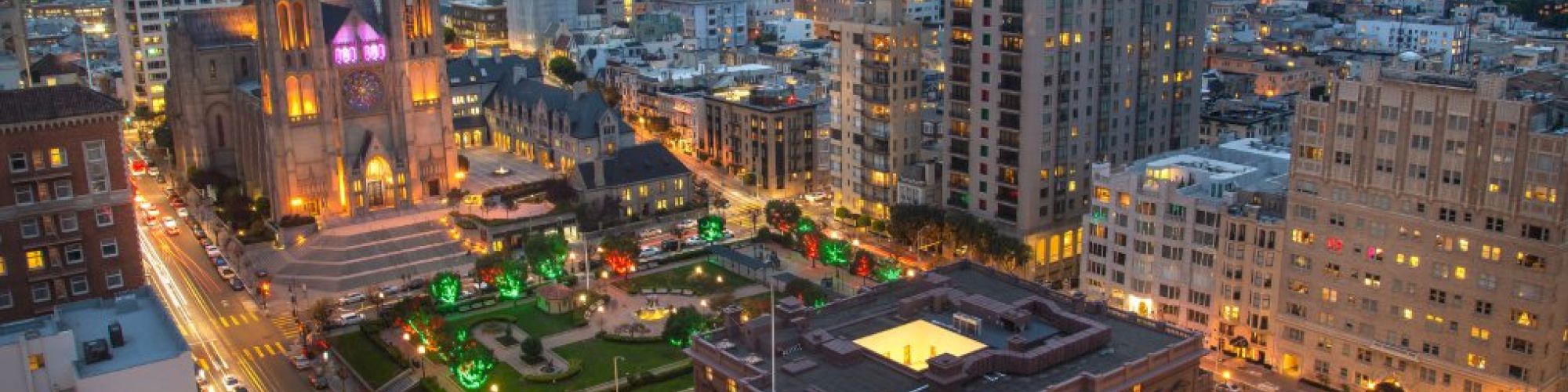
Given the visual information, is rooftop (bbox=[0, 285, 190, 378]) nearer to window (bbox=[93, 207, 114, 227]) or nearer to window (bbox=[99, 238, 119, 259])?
window (bbox=[99, 238, 119, 259])

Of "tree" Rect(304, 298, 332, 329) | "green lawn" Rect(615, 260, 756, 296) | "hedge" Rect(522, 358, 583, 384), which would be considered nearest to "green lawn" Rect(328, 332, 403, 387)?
"tree" Rect(304, 298, 332, 329)

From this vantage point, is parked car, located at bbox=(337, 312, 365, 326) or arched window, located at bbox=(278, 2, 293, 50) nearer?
parked car, located at bbox=(337, 312, 365, 326)

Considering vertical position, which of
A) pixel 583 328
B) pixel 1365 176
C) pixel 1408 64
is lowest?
pixel 583 328

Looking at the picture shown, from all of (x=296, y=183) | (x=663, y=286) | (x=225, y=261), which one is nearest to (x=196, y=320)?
(x=225, y=261)

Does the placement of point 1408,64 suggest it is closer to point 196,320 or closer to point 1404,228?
point 1404,228

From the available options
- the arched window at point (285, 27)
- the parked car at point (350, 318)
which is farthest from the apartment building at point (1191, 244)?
the arched window at point (285, 27)

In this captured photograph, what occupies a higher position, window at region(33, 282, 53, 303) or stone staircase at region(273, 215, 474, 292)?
window at region(33, 282, 53, 303)

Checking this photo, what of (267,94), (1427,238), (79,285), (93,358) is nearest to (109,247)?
(79,285)
